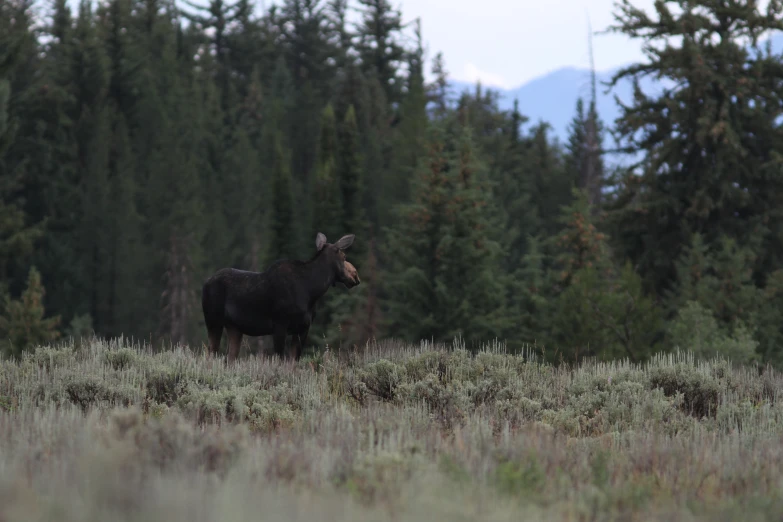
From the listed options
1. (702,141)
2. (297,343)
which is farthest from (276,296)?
(702,141)

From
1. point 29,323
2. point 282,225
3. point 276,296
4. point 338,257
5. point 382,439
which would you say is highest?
point 282,225

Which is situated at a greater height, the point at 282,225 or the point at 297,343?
the point at 282,225

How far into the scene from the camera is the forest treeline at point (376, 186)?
37.9 m

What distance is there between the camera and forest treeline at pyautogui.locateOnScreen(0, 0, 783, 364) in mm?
37875

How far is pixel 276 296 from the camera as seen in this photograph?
486 inches

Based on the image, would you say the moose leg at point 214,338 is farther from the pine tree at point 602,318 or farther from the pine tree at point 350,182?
the pine tree at point 350,182

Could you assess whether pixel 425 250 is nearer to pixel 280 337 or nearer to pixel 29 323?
pixel 29 323

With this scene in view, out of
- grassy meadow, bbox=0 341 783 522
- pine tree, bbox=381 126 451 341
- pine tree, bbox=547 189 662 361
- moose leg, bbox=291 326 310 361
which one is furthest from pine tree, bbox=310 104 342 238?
grassy meadow, bbox=0 341 783 522

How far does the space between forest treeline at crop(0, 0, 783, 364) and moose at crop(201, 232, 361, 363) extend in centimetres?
366

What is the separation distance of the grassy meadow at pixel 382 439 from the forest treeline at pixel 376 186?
15.7 feet

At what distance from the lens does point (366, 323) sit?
156ft

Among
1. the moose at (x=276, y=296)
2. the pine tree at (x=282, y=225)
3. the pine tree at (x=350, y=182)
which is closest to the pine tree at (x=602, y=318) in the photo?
the moose at (x=276, y=296)

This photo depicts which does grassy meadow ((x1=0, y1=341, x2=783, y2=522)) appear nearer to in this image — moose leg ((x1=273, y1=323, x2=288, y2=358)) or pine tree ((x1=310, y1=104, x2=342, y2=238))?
moose leg ((x1=273, y1=323, x2=288, y2=358))

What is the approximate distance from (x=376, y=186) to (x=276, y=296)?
64.1 m
